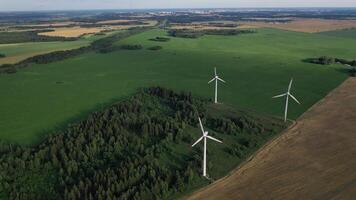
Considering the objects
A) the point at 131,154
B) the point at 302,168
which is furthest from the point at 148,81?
the point at 302,168

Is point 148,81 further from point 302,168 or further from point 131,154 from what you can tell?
point 302,168

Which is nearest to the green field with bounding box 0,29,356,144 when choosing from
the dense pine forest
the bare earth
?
the dense pine forest

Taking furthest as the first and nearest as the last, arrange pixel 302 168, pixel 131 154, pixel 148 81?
pixel 148 81 → pixel 131 154 → pixel 302 168

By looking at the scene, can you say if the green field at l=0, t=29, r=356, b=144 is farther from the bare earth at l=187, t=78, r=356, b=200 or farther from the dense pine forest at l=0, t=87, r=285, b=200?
the bare earth at l=187, t=78, r=356, b=200

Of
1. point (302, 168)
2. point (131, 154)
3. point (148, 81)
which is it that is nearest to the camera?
point (302, 168)

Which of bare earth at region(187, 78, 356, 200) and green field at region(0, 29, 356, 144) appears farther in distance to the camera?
green field at region(0, 29, 356, 144)

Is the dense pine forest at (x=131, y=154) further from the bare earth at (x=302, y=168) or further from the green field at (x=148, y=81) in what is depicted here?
the green field at (x=148, y=81)

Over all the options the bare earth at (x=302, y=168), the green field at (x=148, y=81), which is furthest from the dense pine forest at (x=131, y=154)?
the green field at (x=148, y=81)

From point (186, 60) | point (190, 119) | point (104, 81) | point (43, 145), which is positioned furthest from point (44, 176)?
point (186, 60)
